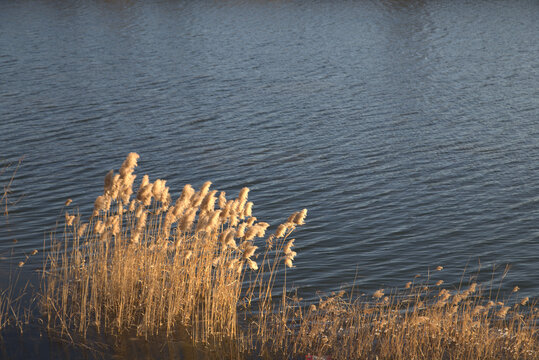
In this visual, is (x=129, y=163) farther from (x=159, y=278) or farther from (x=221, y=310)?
(x=221, y=310)

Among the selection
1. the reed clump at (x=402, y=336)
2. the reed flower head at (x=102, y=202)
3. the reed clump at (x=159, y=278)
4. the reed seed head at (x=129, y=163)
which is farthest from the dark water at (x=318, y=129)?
the reed seed head at (x=129, y=163)

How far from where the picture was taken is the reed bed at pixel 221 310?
793cm

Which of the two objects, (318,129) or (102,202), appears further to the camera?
(318,129)

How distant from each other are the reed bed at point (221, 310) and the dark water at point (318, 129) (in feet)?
6.29

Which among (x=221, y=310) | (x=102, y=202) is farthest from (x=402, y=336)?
(x=102, y=202)

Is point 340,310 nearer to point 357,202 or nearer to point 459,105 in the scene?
point 357,202

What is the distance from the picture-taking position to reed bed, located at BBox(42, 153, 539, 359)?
7.93 meters

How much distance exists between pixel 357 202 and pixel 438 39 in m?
22.6

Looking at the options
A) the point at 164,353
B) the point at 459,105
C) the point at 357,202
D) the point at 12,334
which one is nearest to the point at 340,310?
the point at 164,353

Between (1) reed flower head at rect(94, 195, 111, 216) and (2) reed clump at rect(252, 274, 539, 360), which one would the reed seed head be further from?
(2) reed clump at rect(252, 274, 539, 360)

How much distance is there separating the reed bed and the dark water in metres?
1.92

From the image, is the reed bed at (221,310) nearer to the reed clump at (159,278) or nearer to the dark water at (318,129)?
the reed clump at (159,278)

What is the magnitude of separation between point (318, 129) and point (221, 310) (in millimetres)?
11920

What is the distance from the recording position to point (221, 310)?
845 centimetres
